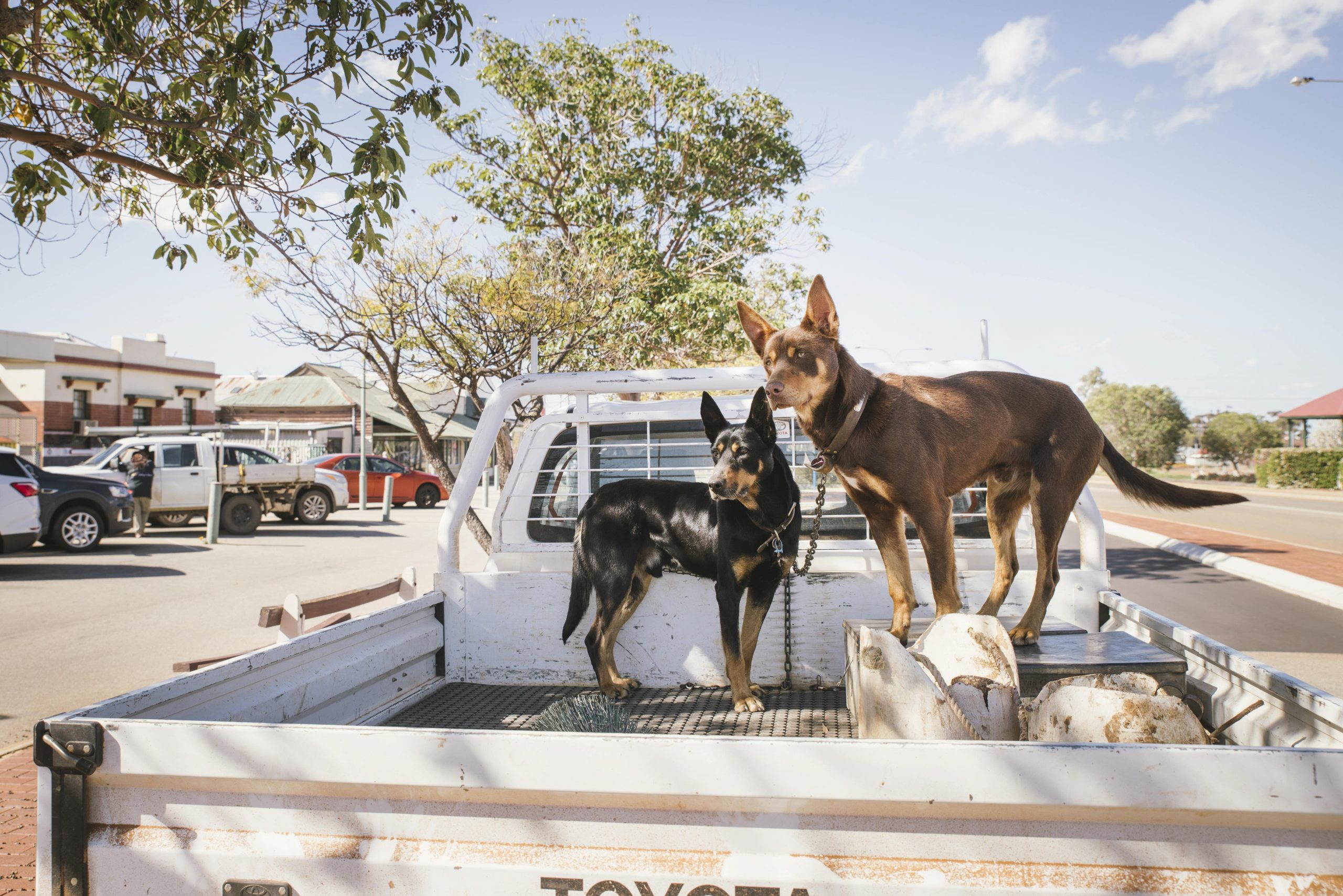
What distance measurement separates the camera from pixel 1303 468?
3816cm

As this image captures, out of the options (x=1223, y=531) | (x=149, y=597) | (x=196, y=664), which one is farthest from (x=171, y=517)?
(x=1223, y=531)

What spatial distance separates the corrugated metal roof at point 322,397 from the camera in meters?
42.1

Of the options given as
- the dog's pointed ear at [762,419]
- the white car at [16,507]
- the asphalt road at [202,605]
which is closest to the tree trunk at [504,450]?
the asphalt road at [202,605]

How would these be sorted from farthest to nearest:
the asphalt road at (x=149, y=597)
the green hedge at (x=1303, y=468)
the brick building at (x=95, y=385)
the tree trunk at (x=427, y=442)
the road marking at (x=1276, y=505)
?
1. the green hedge at (x=1303, y=468)
2. the brick building at (x=95, y=385)
3. the road marking at (x=1276, y=505)
4. the tree trunk at (x=427, y=442)
5. the asphalt road at (x=149, y=597)

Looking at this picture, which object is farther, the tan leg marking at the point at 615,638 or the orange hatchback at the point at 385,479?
the orange hatchback at the point at 385,479

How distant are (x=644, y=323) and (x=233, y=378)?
55.0 meters

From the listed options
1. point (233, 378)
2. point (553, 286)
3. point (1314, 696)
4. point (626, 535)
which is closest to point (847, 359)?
point (626, 535)

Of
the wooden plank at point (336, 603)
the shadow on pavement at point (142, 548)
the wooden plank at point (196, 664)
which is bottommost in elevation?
the shadow on pavement at point (142, 548)

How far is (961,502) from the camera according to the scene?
161 inches

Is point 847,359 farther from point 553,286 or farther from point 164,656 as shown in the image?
point 553,286

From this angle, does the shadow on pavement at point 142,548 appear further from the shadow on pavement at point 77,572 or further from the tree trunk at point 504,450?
the tree trunk at point 504,450

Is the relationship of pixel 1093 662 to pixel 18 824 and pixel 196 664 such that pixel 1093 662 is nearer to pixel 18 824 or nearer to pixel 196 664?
pixel 196 664

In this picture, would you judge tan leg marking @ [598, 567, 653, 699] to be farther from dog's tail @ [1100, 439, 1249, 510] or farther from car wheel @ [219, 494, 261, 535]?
car wheel @ [219, 494, 261, 535]

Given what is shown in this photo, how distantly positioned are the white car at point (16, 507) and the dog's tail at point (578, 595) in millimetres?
12645
